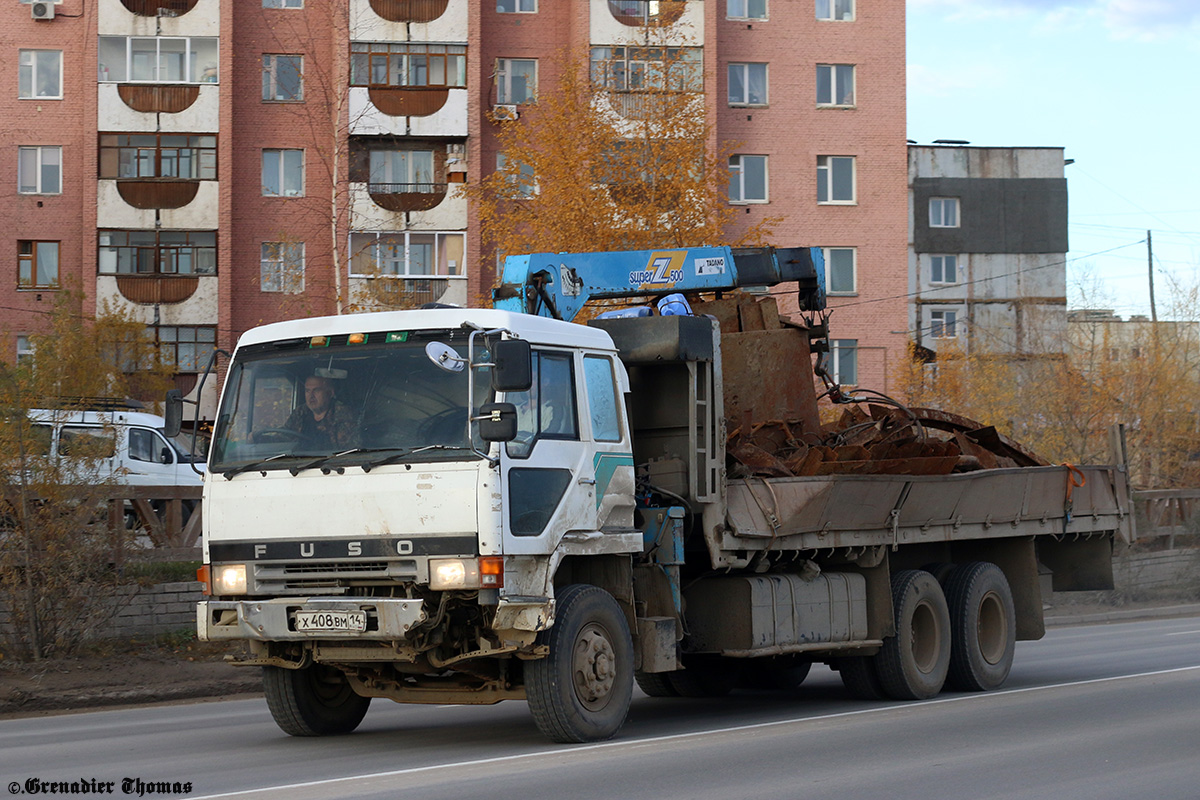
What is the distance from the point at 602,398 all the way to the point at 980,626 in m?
5.32

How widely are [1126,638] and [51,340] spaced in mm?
14558

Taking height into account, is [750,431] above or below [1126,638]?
above

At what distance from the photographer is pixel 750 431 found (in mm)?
12344

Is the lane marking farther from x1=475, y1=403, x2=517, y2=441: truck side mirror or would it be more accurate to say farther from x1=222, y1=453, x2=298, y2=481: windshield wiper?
x1=222, y1=453, x2=298, y2=481: windshield wiper

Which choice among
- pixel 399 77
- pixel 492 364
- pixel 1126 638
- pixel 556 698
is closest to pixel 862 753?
pixel 556 698

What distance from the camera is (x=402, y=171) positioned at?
43.3 metres

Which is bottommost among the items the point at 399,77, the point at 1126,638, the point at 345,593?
the point at 1126,638

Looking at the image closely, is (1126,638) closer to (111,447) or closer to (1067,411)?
(111,447)

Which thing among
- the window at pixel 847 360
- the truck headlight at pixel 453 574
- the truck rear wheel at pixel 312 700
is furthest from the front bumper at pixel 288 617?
the window at pixel 847 360

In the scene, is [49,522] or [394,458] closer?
[394,458]

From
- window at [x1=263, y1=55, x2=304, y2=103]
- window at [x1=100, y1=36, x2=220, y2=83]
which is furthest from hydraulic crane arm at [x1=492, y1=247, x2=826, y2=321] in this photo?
window at [x1=100, y1=36, x2=220, y2=83]

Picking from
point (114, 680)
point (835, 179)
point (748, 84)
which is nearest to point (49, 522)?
point (114, 680)

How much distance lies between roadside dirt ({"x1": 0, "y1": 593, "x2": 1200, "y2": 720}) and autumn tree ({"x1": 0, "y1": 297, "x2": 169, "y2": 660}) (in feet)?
1.39

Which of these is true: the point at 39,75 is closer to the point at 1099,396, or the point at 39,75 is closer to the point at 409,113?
the point at 409,113
